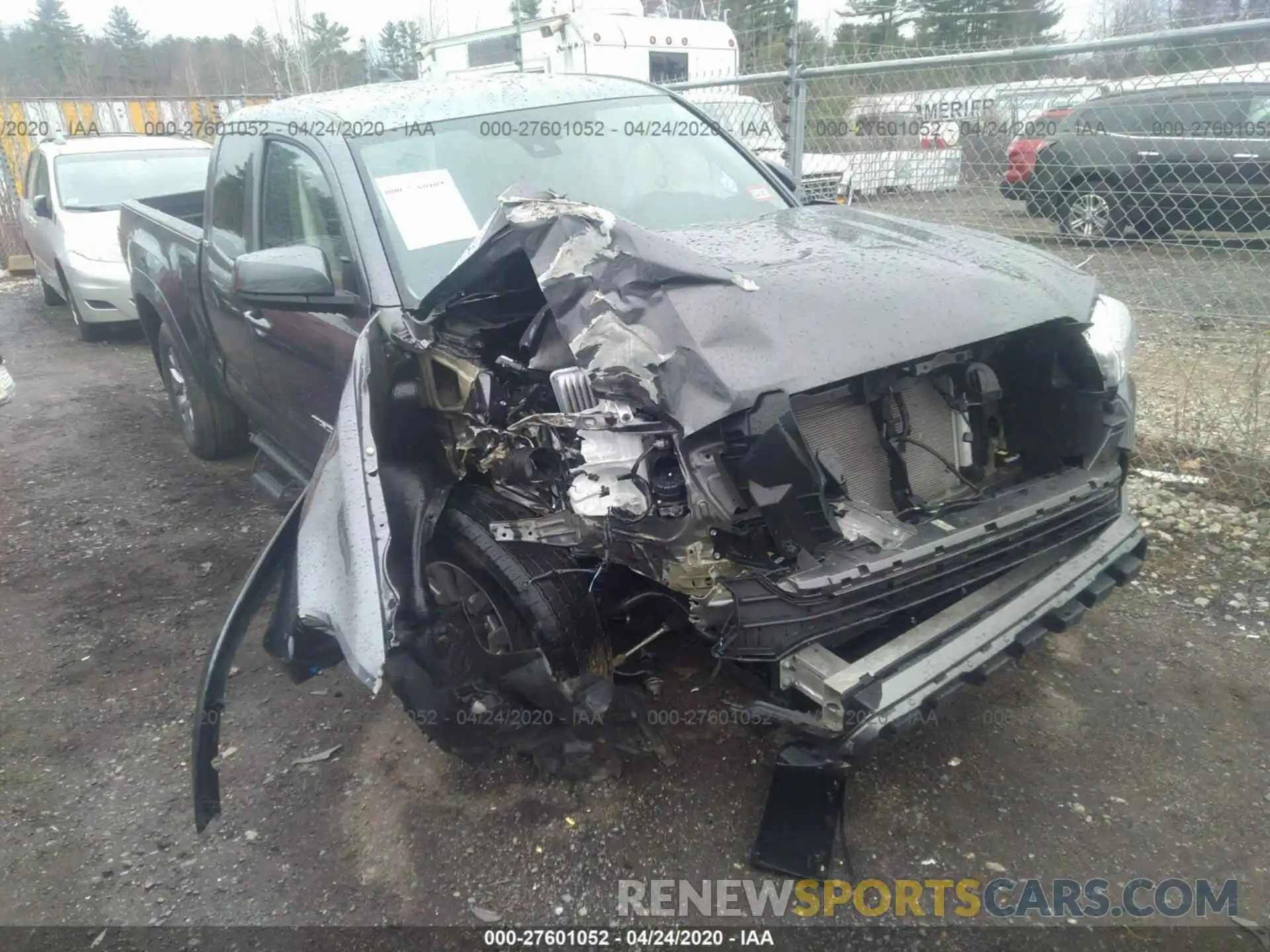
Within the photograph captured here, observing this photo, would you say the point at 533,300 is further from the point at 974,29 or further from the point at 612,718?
the point at 974,29

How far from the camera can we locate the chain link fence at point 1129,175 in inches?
173

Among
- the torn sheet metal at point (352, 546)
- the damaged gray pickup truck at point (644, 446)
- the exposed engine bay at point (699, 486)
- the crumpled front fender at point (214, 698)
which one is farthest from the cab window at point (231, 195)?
the crumpled front fender at point (214, 698)

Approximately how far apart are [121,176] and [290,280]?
718 centimetres

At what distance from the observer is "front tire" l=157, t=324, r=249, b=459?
206 inches

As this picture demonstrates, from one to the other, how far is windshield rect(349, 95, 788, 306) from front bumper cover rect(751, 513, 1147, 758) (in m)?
1.72

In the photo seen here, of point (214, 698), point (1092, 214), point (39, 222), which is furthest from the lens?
point (39, 222)

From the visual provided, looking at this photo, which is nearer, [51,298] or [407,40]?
[51,298]

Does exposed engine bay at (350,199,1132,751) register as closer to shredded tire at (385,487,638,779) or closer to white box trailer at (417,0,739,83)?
shredded tire at (385,487,638,779)

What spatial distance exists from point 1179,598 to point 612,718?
249 cm

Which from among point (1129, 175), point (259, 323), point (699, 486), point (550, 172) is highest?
point (550, 172)

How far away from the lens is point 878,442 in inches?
102

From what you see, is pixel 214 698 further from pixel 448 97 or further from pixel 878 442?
pixel 448 97

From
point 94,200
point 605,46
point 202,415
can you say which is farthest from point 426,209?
point 605,46

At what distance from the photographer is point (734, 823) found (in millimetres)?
2555
